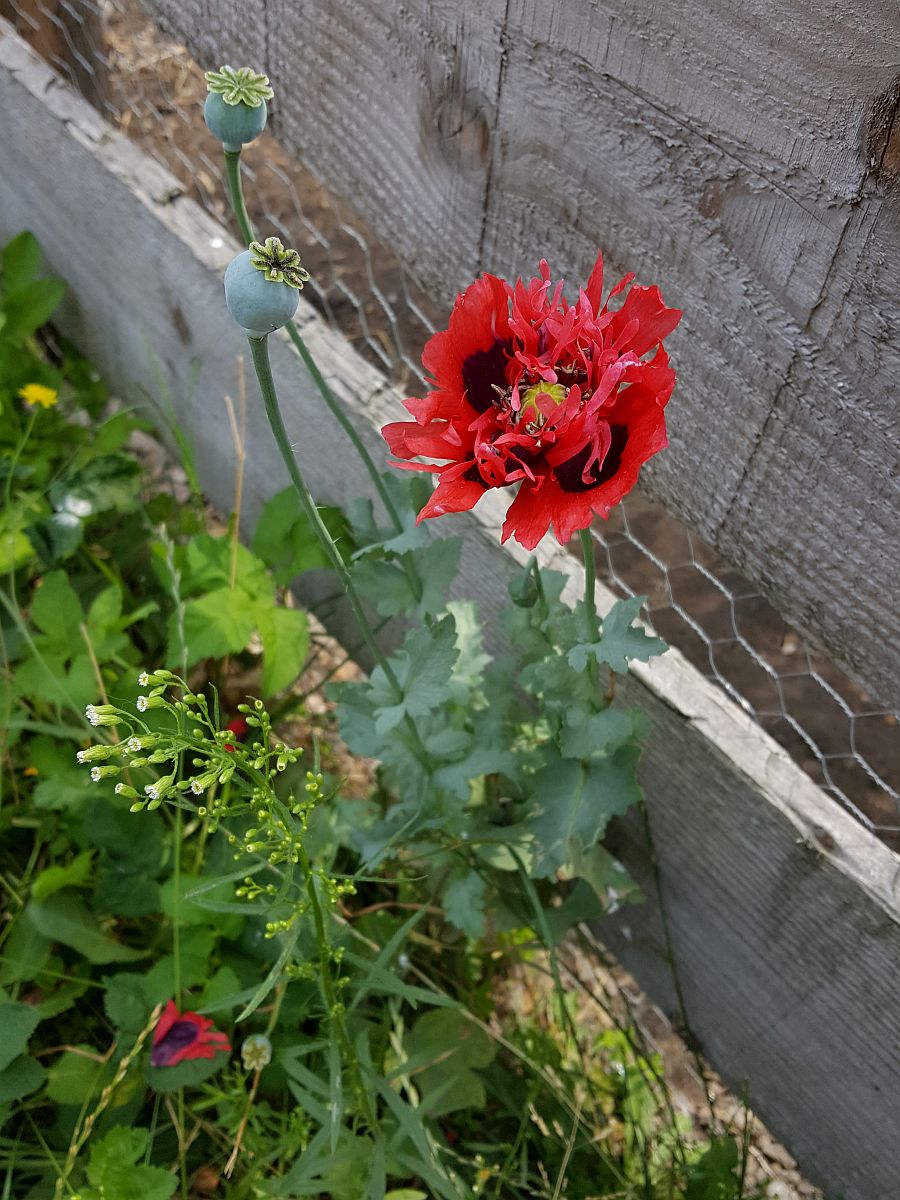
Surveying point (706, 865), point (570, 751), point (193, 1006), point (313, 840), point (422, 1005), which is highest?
point (570, 751)

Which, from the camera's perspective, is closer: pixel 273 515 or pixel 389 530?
pixel 389 530

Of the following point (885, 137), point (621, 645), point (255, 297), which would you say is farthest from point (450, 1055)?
point (885, 137)

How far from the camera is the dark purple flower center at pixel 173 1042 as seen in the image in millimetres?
1150

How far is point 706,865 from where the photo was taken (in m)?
1.23

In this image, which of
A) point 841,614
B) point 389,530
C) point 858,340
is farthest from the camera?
point 389,530

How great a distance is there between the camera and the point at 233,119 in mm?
743

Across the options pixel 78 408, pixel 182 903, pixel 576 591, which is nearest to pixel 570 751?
pixel 576 591

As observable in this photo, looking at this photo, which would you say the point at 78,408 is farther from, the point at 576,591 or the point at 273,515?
the point at 576,591

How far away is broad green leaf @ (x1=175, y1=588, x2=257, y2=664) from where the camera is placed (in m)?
1.35

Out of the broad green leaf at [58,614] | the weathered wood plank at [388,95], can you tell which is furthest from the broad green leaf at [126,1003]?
the weathered wood plank at [388,95]

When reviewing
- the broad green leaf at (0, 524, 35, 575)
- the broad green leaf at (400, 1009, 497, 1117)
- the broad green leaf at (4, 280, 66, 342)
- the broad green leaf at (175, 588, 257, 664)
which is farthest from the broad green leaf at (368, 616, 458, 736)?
the broad green leaf at (4, 280, 66, 342)

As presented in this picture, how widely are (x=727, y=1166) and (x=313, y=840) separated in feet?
2.05

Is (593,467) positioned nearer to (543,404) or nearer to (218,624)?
(543,404)

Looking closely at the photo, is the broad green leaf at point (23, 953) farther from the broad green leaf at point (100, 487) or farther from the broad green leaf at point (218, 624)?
the broad green leaf at point (100, 487)
